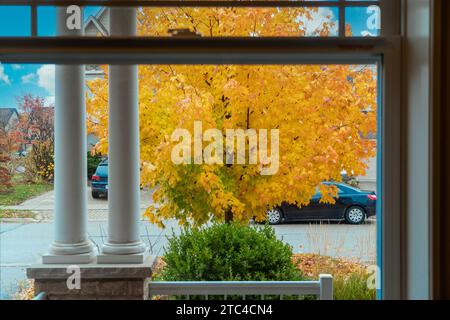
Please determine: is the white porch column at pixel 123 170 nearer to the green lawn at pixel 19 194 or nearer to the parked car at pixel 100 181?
the parked car at pixel 100 181

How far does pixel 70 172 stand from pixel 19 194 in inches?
6.4

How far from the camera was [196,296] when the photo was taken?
1.44 meters

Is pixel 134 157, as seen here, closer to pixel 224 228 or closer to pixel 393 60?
pixel 224 228

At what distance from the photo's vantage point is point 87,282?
1402 mm

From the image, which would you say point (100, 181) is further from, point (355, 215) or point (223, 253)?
point (355, 215)

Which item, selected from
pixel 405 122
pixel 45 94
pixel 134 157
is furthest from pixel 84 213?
pixel 405 122

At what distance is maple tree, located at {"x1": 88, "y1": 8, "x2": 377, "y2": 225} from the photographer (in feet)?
4.73

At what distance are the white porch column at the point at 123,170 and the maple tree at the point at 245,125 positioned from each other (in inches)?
1.0

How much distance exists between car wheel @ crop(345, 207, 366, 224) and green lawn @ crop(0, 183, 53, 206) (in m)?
0.97

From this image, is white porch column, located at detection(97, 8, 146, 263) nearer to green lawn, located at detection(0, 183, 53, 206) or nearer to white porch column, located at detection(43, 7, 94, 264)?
white porch column, located at detection(43, 7, 94, 264)

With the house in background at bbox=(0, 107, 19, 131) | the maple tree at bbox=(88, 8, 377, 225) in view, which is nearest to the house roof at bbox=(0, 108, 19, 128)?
the house in background at bbox=(0, 107, 19, 131)

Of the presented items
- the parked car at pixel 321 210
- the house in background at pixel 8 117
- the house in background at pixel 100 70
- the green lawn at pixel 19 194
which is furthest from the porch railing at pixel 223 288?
the house in background at pixel 8 117

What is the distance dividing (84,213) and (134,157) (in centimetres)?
23

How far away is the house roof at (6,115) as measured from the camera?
4.50 feet
